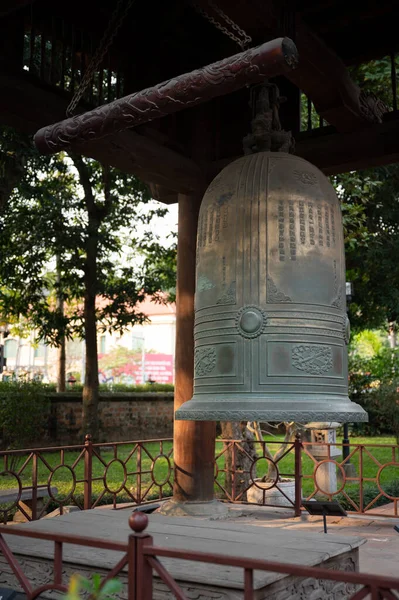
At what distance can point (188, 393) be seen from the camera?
686cm

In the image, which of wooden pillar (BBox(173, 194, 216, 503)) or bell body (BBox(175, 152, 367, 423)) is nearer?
bell body (BBox(175, 152, 367, 423))

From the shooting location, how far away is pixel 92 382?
16.8 meters

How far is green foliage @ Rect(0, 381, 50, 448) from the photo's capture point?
17.5 metres

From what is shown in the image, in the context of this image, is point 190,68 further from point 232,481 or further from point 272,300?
point 232,481

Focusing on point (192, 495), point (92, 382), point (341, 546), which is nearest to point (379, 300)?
point (92, 382)

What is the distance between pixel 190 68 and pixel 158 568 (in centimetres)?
497

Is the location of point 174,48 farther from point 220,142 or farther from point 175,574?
point 175,574

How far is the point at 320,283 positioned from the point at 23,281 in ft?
41.4

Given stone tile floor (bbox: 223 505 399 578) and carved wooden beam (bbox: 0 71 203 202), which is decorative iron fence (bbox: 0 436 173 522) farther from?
carved wooden beam (bbox: 0 71 203 202)

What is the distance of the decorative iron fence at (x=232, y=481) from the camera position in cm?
775

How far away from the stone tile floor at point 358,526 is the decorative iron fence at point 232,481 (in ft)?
0.74

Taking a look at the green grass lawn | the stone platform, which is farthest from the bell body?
the green grass lawn

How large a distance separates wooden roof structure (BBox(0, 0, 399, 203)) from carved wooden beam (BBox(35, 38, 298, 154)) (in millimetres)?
1090

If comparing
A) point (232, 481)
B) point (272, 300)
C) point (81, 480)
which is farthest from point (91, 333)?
point (272, 300)
